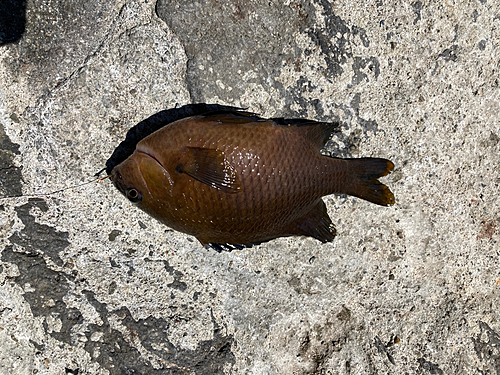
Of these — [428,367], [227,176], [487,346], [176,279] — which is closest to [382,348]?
[428,367]

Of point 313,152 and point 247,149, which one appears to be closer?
point 247,149

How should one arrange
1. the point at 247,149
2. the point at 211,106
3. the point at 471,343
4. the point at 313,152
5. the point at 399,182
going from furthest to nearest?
1. the point at 471,343
2. the point at 399,182
3. the point at 211,106
4. the point at 313,152
5. the point at 247,149

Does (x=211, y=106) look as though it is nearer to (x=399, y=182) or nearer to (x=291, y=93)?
(x=291, y=93)

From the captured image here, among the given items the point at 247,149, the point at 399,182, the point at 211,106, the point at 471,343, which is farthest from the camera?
the point at 471,343

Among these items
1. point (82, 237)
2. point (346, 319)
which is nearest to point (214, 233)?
point (82, 237)

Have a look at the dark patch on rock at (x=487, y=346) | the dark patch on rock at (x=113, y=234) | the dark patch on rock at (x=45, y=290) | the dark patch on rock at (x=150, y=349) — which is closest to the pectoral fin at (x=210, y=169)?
the dark patch on rock at (x=113, y=234)

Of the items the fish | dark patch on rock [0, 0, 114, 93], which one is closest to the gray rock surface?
dark patch on rock [0, 0, 114, 93]

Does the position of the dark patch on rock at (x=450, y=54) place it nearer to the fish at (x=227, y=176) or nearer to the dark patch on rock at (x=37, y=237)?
the fish at (x=227, y=176)
